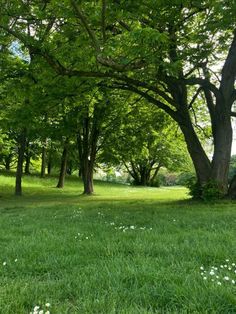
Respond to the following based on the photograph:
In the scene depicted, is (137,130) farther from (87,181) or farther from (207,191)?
(207,191)

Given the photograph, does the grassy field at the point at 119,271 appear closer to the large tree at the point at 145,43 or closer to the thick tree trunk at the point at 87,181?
the large tree at the point at 145,43

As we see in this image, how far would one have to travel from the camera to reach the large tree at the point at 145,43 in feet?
36.3

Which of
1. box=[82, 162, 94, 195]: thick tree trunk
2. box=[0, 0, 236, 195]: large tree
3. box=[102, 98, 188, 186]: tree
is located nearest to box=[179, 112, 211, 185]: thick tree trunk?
box=[0, 0, 236, 195]: large tree

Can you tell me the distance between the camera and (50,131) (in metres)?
21.5

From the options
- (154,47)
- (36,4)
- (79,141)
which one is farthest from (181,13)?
(79,141)

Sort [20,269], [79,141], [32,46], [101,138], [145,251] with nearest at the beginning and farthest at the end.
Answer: [20,269] → [145,251] → [32,46] → [79,141] → [101,138]

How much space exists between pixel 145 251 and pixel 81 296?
201 cm

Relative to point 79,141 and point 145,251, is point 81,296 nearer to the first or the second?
point 145,251

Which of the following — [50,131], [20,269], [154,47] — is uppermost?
[154,47]

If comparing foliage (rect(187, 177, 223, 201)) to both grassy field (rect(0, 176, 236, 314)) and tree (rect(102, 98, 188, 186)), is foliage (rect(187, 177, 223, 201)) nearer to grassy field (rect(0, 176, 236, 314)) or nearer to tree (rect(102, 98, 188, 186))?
tree (rect(102, 98, 188, 186))

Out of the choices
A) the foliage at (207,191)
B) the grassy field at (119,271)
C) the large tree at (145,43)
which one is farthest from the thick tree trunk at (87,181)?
the grassy field at (119,271)

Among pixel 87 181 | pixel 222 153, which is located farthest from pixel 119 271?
pixel 87 181

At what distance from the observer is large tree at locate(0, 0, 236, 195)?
36.3ft

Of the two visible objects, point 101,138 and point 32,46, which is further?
point 101,138
